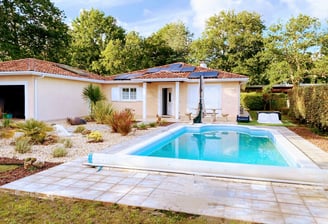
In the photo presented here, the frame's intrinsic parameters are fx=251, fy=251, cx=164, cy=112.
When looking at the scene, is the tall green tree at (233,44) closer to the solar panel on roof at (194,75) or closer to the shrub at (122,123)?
the solar panel on roof at (194,75)

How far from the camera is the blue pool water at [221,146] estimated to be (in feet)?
28.7

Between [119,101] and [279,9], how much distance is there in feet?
61.9

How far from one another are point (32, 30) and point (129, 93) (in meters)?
15.2

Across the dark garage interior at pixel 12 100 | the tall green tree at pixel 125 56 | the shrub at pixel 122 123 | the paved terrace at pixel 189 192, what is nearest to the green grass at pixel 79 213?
the paved terrace at pixel 189 192

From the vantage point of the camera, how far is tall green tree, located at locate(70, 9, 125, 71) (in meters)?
38.2

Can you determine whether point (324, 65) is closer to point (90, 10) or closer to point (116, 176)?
point (116, 176)

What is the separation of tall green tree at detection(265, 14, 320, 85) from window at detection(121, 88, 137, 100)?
1534 cm

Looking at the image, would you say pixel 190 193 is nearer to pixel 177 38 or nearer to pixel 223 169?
pixel 223 169

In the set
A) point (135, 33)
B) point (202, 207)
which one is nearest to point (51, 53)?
point (135, 33)

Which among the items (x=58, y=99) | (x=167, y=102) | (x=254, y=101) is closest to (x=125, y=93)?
(x=167, y=102)

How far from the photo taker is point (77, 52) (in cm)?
3803

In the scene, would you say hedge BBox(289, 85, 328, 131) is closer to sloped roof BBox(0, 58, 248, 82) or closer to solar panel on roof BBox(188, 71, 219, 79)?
sloped roof BBox(0, 58, 248, 82)

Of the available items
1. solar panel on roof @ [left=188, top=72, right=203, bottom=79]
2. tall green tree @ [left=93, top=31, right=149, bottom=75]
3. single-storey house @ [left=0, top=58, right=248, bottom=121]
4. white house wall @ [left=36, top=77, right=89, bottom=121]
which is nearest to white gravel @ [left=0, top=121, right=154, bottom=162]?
white house wall @ [left=36, top=77, right=89, bottom=121]

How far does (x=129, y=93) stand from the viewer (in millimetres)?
21594
